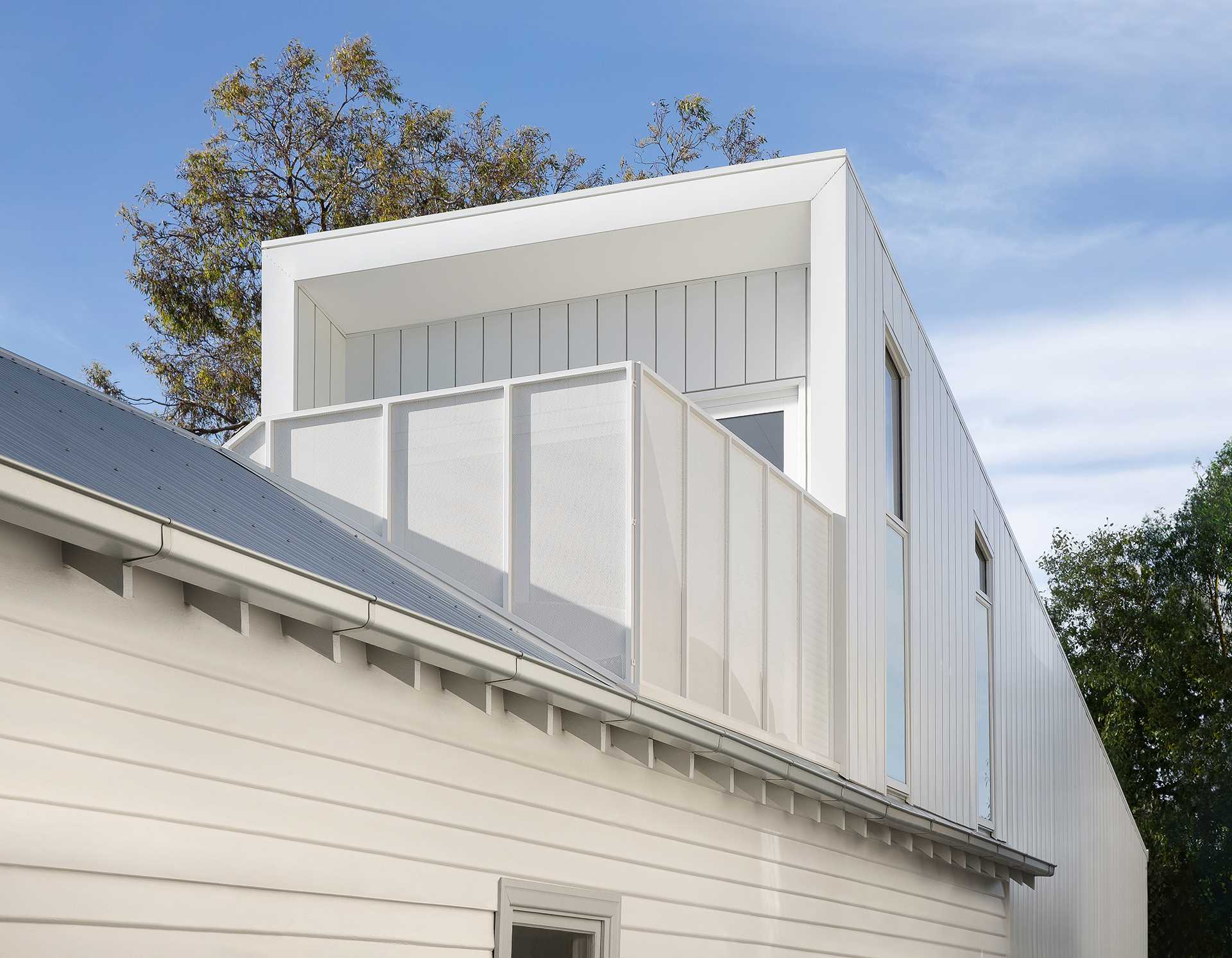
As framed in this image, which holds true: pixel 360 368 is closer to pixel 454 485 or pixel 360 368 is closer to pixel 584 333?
pixel 584 333

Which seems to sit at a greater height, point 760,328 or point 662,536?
point 760,328

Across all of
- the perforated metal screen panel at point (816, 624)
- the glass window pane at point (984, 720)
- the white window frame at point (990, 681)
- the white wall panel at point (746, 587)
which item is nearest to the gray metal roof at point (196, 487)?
the white wall panel at point (746, 587)

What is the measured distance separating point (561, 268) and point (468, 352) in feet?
3.47

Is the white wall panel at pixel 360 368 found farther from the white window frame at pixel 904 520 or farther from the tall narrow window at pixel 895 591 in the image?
the tall narrow window at pixel 895 591

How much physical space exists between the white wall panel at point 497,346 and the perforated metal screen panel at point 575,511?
3.76 metres

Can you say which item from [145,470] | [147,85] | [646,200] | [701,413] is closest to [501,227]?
[646,200]

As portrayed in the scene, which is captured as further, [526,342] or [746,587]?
[526,342]

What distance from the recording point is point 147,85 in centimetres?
3359

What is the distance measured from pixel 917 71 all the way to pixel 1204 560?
13.7 m

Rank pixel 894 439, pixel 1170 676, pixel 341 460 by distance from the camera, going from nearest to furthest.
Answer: pixel 341 460 → pixel 894 439 → pixel 1170 676

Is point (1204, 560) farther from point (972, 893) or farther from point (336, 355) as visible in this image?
point (336, 355)

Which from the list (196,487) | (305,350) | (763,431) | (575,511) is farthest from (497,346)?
(196,487)

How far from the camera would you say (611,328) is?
10625mm

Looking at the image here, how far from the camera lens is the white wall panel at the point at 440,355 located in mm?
10867
